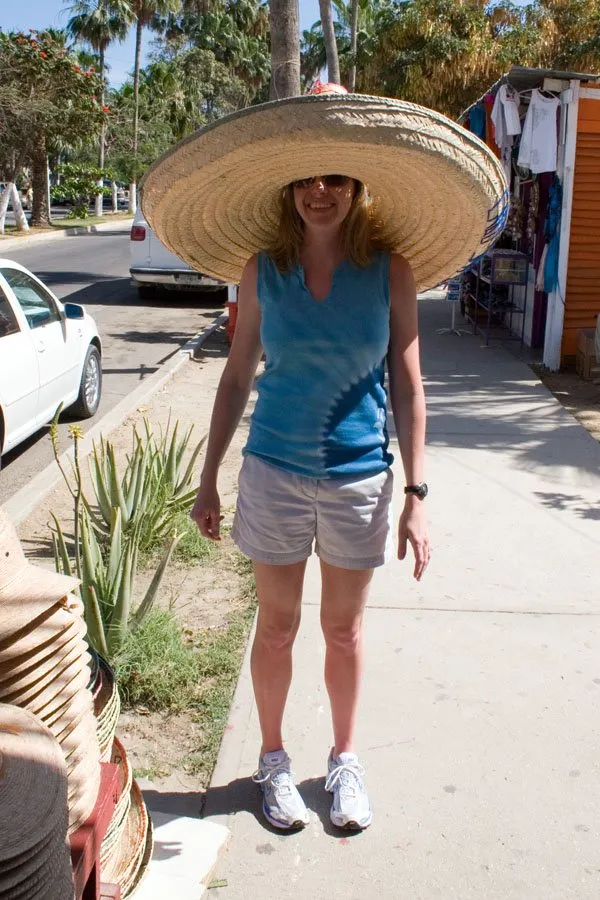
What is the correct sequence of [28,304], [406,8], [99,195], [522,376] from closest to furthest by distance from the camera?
[28,304] < [522,376] < [406,8] < [99,195]

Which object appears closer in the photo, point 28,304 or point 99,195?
point 28,304

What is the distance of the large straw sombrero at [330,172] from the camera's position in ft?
7.68

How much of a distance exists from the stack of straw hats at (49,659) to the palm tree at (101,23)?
159 ft

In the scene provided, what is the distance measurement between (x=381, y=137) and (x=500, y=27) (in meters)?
25.4

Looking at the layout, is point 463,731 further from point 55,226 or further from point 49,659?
point 55,226

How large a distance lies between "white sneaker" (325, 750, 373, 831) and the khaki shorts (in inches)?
26.7

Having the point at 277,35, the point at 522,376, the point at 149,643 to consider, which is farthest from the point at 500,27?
the point at 149,643

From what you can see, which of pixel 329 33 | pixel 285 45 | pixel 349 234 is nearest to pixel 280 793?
pixel 349 234

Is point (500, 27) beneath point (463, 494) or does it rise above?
above

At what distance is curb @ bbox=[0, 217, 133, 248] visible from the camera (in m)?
29.5

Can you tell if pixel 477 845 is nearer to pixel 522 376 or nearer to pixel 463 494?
pixel 463 494

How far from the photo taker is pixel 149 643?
145 inches

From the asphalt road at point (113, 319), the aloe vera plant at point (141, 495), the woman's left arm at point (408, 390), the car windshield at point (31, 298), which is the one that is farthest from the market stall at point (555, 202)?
the woman's left arm at point (408, 390)

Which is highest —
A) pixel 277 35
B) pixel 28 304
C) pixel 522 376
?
pixel 277 35
